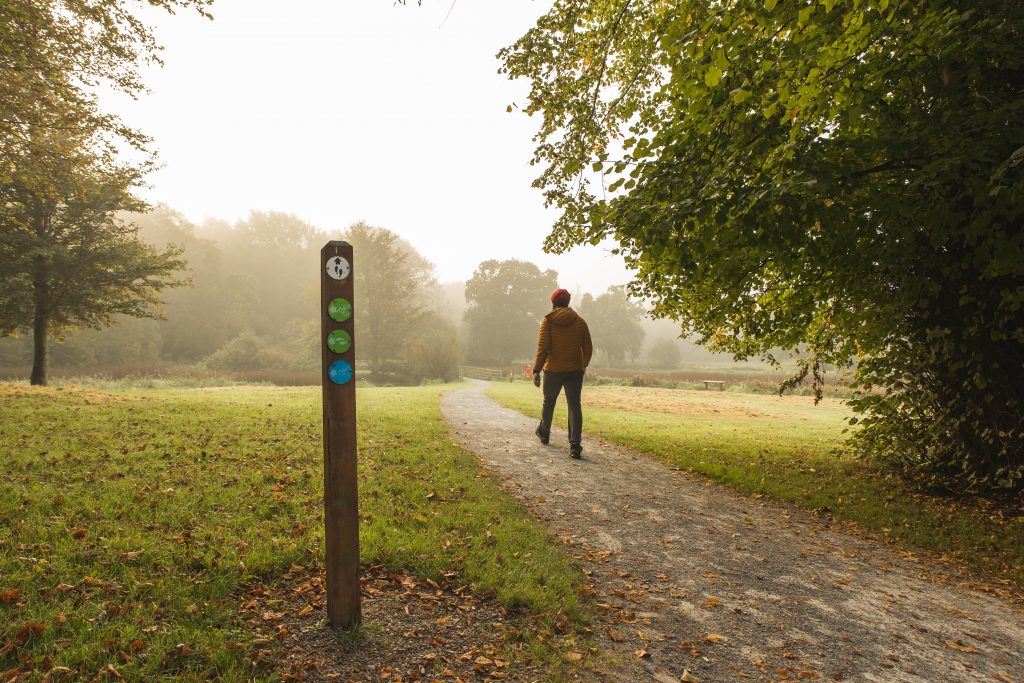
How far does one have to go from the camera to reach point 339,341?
2.97m

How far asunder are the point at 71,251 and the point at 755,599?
20.3m

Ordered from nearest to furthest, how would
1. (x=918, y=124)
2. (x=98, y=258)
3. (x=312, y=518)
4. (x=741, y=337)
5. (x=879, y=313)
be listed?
(x=312, y=518) → (x=918, y=124) → (x=879, y=313) → (x=741, y=337) → (x=98, y=258)

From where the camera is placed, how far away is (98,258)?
1611 centimetres

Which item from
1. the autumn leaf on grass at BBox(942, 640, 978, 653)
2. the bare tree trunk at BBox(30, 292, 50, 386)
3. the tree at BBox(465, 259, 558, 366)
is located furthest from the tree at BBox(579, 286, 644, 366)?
the autumn leaf on grass at BBox(942, 640, 978, 653)

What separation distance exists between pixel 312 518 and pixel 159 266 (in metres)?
16.2

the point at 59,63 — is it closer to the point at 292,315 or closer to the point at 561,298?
the point at 561,298

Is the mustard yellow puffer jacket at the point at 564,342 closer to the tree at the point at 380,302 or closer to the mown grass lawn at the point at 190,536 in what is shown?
the mown grass lawn at the point at 190,536

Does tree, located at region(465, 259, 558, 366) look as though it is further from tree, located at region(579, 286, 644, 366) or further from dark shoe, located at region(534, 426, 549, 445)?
dark shoe, located at region(534, 426, 549, 445)

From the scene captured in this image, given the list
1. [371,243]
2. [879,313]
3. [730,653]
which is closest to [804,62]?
[879,313]

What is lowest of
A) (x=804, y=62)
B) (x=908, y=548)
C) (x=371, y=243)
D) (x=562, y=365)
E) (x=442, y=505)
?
(x=908, y=548)

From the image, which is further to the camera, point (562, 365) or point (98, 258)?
point (98, 258)

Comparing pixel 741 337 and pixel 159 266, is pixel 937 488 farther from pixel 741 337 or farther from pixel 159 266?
pixel 159 266

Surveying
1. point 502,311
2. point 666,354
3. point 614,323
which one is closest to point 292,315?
point 502,311

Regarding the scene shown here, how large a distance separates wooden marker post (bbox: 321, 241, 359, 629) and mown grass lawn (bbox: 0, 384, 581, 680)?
615 millimetres
